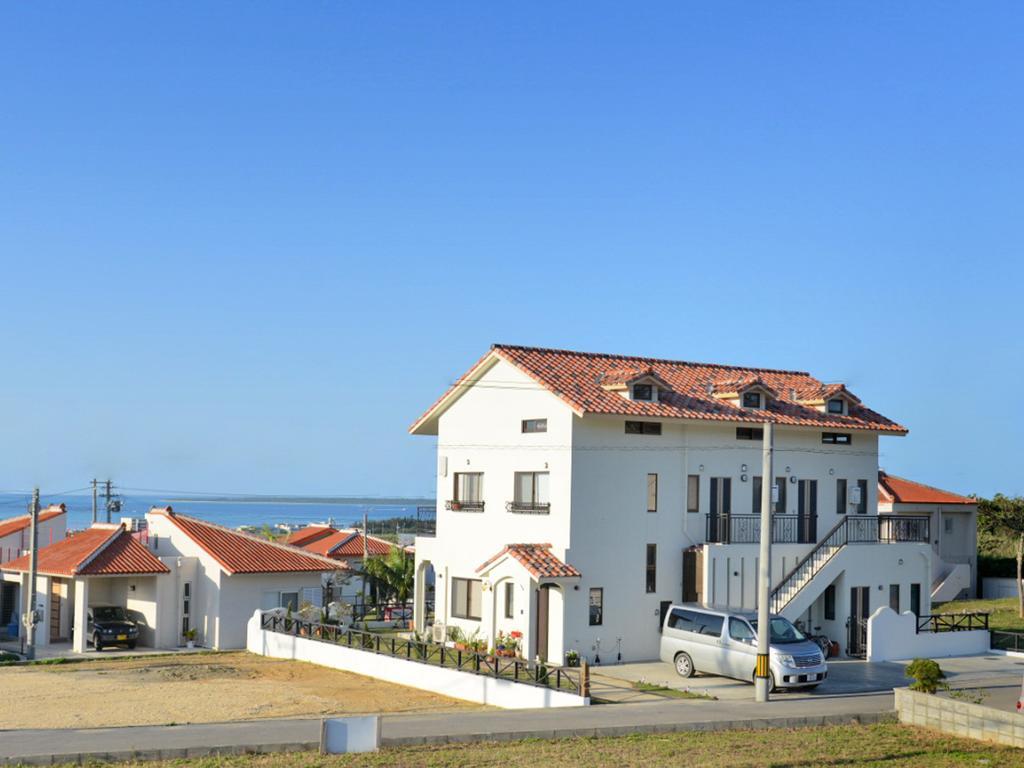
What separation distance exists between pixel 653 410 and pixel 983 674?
433 inches

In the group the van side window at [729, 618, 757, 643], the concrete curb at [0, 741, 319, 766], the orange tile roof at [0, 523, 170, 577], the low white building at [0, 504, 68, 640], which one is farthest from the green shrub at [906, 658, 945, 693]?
the low white building at [0, 504, 68, 640]

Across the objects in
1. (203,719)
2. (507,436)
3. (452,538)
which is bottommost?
(203,719)

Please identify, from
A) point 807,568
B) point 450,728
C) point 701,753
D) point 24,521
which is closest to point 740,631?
point 807,568

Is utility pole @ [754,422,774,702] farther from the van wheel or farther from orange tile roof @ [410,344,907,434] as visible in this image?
orange tile roof @ [410,344,907,434]

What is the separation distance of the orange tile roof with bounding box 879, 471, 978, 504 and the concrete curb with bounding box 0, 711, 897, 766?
28460 mm

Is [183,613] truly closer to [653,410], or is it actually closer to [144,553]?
[144,553]

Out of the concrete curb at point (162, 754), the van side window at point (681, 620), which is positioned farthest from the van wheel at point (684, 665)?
the concrete curb at point (162, 754)

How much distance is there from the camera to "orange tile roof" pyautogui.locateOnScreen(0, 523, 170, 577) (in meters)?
37.2

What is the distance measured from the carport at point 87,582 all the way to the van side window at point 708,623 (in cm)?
1814

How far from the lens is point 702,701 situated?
25.5 m

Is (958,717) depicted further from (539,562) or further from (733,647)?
(539,562)

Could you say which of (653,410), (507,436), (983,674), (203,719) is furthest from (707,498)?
(203,719)

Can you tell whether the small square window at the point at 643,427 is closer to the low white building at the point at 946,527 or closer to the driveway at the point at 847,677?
the driveway at the point at 847,677

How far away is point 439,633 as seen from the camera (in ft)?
111
